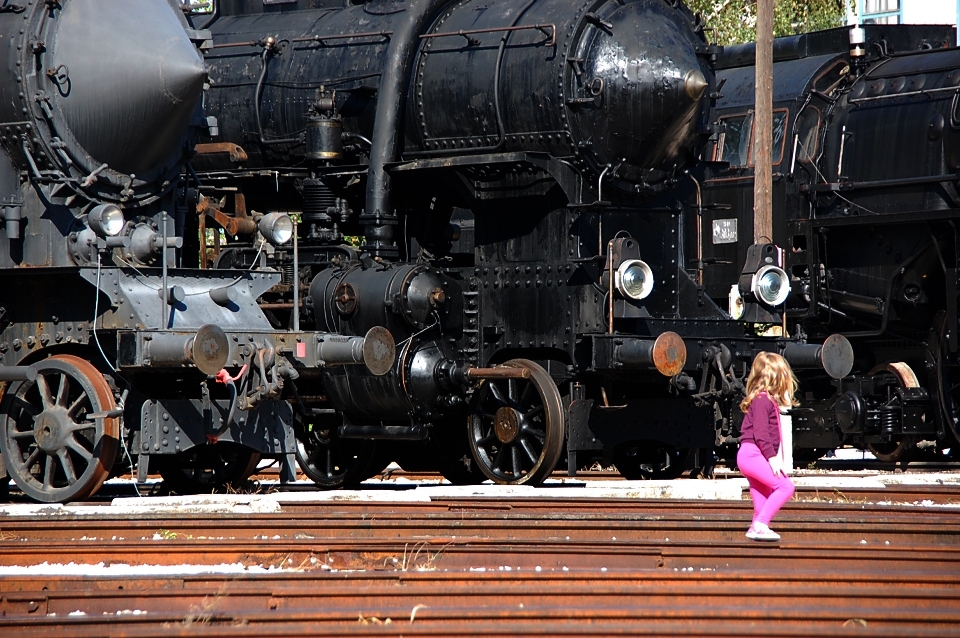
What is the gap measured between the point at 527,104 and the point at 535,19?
Result: 2.23ft

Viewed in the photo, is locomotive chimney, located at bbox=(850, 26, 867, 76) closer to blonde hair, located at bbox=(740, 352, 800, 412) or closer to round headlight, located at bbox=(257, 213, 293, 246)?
round headlight, located at bbox=(257, 213, 293, 246)

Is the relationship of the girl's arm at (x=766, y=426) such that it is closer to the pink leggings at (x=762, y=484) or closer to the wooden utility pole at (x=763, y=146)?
the pink leggings at (x=762, y=484)

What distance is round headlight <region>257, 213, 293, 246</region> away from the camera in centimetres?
1102

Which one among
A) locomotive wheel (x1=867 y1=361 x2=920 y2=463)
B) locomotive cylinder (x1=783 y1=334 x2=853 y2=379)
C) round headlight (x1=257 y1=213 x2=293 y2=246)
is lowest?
locomotive wheel (x1=867 y1=361 x2=920 y2=463)

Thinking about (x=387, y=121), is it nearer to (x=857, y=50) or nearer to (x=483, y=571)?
(x=857, y=50)

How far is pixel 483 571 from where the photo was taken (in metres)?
6.49

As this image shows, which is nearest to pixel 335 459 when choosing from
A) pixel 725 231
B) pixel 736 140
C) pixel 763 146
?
pixel 725 231

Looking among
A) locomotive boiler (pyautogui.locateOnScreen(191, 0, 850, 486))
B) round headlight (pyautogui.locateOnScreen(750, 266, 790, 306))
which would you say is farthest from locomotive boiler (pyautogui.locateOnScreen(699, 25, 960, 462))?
locomotive boiler (pyautogui.locateOnScreen(191, 0, 850, 486))

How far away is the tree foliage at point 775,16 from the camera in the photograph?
2680 centimetres

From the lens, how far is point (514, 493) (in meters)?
10.0

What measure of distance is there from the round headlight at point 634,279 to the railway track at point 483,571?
2.15m

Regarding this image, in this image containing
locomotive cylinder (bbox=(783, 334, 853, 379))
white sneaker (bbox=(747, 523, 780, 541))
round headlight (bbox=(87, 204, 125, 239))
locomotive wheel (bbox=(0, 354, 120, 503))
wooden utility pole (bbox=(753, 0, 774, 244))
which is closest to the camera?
white sneaker (bbox=(747, 523, 780, 541))

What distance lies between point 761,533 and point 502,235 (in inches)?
183

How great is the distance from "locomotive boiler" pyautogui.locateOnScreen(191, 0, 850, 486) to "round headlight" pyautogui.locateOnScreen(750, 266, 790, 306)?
0.08 ft
